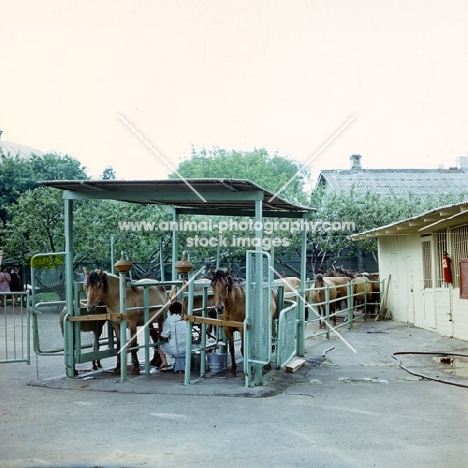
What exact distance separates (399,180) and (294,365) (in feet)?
89.2

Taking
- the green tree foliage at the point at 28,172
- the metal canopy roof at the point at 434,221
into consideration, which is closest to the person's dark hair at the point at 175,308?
the metal canopy roof at the point at 434,221

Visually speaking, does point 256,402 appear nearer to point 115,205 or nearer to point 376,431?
point 376,431

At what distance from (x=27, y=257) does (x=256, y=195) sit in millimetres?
16832

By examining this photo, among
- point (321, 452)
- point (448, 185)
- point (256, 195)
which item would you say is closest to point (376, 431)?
point (321, 452)

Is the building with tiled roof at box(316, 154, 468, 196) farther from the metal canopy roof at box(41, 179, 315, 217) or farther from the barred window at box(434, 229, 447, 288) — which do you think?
the metal canopy roof at box(41, 179, 315, 217)

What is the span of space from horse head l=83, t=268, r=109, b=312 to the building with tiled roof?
24.3 m

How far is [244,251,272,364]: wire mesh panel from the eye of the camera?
8.01m

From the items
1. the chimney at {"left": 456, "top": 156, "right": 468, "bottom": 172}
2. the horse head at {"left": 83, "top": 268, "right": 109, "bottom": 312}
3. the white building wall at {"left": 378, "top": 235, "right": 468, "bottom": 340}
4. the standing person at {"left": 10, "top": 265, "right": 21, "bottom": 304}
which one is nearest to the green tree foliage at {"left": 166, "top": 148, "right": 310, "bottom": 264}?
the horse head at {"left": 83, "top": 268, "right": 109, "bottom": 312}

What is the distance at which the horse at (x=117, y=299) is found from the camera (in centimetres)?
860

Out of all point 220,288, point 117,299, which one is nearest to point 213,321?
point 220,288

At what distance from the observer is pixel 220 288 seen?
8.47 metres

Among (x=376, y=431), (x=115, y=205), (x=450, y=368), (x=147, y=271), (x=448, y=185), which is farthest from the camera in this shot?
(x=448, y=185)

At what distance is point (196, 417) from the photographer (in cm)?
645

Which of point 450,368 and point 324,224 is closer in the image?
point 450,368
